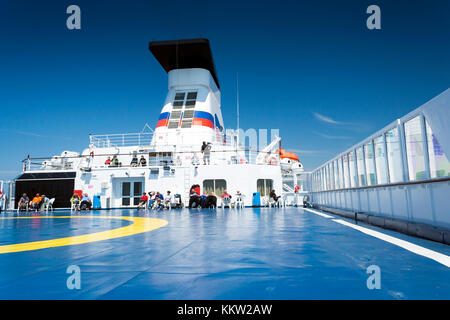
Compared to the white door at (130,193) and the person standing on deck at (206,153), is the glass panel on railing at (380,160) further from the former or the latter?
the white door at (130,193)

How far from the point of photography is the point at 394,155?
5.81 metres

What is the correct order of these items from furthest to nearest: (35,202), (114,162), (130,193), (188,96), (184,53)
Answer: (184,53) < (188,96) < (130,193) < (114,162) < (35,202)

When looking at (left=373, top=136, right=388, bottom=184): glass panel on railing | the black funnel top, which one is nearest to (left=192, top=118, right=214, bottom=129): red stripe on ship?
the black funnel top

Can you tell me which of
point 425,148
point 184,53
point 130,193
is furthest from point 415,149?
point 184,53

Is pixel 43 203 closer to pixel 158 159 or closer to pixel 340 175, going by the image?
pixel 158 159

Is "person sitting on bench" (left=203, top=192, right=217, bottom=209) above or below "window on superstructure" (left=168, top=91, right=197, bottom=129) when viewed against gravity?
below

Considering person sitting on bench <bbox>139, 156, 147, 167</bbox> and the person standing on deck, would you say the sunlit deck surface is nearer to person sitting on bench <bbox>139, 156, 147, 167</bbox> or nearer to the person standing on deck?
the person standing on deck

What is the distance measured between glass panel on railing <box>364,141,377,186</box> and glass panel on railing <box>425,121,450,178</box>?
2437 millimetres

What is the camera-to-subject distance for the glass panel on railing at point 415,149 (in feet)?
15.5

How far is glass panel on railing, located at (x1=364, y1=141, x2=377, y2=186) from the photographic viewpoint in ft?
23.0

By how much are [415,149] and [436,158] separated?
646mm

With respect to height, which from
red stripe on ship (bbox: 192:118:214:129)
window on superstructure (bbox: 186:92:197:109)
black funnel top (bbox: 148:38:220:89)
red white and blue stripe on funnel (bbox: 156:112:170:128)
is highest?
black funnel top (bbox: 148:38:220:89)

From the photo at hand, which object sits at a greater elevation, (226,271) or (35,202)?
(35,202)
